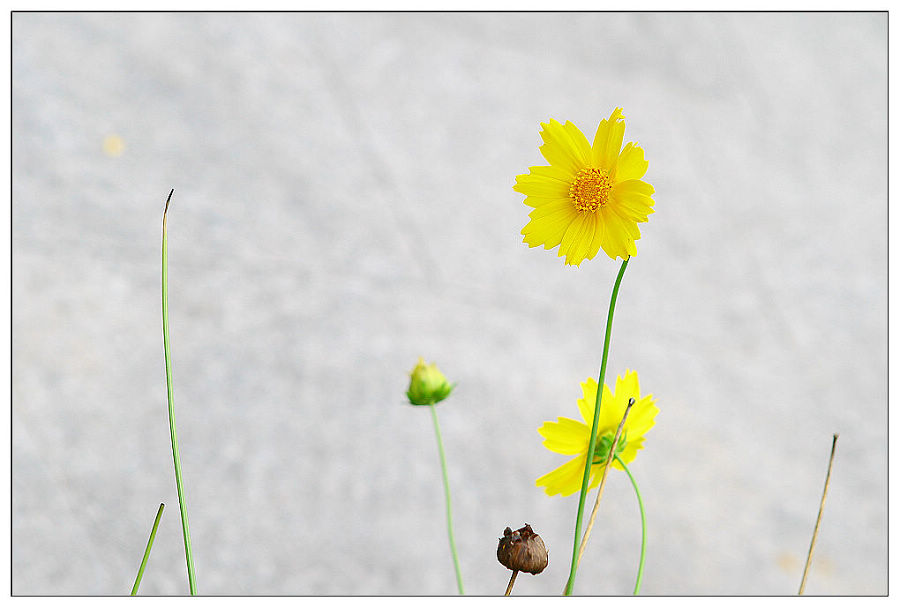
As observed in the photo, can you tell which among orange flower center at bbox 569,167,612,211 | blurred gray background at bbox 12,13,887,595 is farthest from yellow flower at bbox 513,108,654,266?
blurred gray background at bbox 12,13,887,595

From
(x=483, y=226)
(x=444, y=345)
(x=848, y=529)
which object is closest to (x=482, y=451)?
(x=444, y=345)

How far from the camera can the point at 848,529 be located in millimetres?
778

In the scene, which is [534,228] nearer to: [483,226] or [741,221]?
[483,226]

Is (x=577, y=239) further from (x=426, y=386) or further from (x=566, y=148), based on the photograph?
(x=426, y=386)

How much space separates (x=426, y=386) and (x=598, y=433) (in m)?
0.11

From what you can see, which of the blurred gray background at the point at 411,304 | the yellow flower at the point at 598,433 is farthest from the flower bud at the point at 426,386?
the blurred gray background at the point at 411,304

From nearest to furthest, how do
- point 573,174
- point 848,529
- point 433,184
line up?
point 573,174
point 848,529
point 433,184

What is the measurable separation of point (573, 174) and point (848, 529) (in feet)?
2.50

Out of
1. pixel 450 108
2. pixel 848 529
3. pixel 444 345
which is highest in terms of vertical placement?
pixel 450 108

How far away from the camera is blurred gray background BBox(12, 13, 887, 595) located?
28.4 inches

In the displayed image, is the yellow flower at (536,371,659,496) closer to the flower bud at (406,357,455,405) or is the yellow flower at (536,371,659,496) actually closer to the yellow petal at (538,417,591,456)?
the yellow petal at (538,417,591,456)

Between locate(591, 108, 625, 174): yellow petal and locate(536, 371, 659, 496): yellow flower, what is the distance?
51 mm

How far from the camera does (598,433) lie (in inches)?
7.4

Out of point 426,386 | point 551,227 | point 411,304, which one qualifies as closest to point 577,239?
point 551,227
